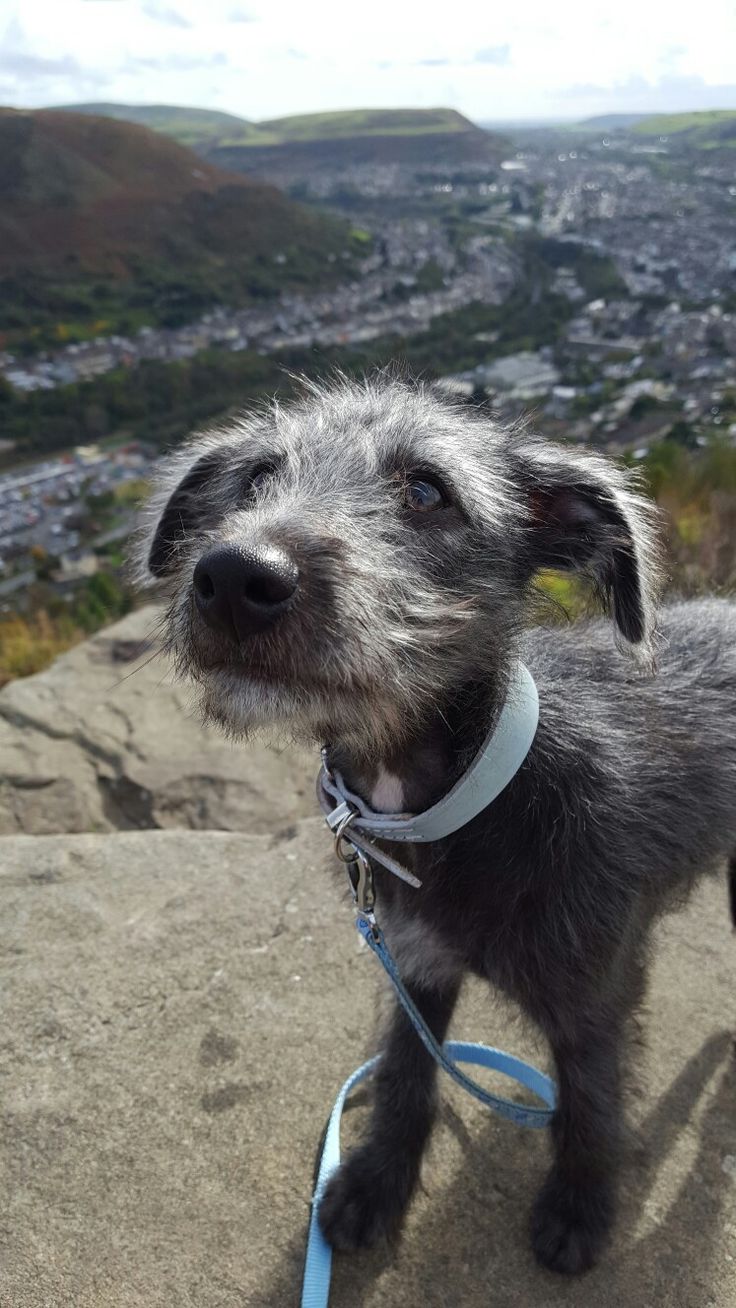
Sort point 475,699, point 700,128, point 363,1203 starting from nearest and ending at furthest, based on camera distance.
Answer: point 475,699
point 363,1203
point 700,128

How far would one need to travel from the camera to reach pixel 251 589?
1833mm

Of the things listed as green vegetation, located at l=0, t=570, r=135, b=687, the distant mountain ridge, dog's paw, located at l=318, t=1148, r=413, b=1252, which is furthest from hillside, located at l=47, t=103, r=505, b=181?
dog's paw, located at l=318, t=1148, r=413, b=1252

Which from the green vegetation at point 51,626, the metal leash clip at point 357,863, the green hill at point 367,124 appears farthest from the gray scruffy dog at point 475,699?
the green hill at point 367,124

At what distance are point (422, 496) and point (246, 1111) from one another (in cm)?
234

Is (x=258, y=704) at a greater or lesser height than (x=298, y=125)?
lesser

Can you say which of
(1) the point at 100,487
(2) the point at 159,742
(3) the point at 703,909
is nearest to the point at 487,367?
(1) the point at 100,487

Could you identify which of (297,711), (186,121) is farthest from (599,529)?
(186,121)

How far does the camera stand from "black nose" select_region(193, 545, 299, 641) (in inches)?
71.3

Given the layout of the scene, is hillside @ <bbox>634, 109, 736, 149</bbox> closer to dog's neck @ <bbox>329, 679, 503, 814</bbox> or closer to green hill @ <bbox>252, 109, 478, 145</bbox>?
green hill @ <bbox>252, 109, 478, 145</bbox>

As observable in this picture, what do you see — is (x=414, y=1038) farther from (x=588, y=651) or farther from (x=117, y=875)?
(x=117, y=875)

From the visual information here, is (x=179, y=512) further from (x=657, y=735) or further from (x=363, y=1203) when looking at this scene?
(x=363, y=1203)

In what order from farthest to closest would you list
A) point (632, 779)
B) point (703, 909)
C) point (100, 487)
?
point (100, 487) < point (703, 909) < point (632, 779)

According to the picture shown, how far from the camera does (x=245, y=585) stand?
5.99 ft

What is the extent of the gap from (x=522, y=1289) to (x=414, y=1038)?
2.59 ft
